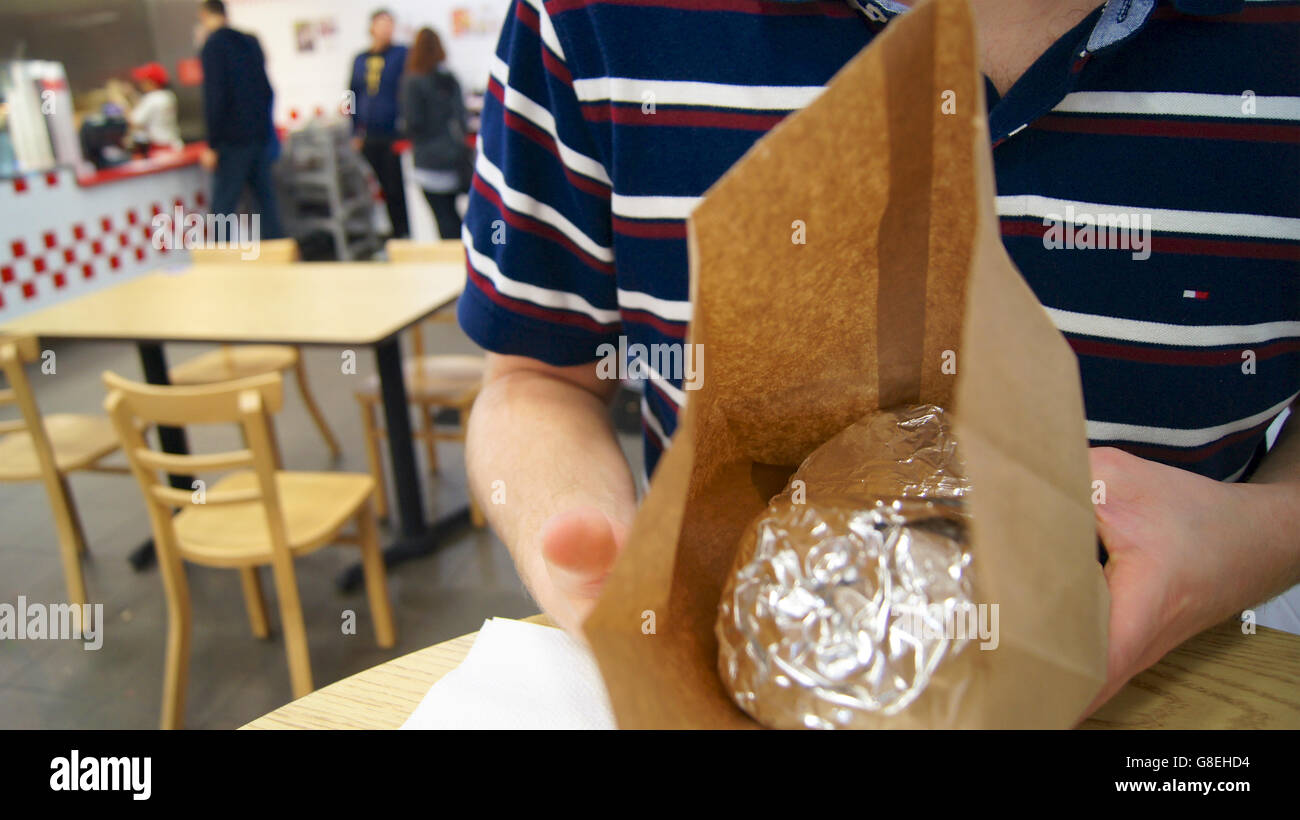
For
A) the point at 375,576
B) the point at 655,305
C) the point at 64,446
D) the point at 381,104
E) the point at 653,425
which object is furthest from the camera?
the point at 381,104

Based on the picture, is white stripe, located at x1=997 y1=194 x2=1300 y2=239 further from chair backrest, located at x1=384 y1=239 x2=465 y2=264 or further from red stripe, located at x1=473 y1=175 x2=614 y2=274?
chair backrest, located at x1=384 y1=239 x2=465 y2=264

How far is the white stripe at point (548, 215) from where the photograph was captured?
2.88 ft

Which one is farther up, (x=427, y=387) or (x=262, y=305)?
(x=262, y=305)

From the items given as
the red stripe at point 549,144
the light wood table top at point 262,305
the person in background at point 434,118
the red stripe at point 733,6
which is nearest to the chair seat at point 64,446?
the light wood table top at point 262,305

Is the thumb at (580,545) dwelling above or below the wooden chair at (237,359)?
above

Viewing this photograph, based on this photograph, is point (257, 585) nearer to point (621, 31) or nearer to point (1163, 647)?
point (621, 31)

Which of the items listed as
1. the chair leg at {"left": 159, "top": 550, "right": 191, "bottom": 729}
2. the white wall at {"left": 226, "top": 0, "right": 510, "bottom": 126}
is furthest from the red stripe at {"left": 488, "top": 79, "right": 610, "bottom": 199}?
the white wall at {"left": 226, "top": 0, "right": 510, "bottom": 126}

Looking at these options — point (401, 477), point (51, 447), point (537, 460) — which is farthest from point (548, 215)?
point (51, 447)

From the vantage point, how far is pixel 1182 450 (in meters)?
0.80

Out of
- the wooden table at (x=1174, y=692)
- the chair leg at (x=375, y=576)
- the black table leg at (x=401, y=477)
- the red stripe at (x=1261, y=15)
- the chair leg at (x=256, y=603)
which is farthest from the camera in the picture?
Answer: the black table leg at (x=401, y=477)

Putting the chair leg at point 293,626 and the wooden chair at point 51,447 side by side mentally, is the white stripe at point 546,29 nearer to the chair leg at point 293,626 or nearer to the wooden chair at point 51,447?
the chair leg at point 293,626

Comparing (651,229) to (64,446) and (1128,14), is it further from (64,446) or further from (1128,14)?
(64,446)

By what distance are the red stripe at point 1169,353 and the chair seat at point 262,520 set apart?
5.98ft

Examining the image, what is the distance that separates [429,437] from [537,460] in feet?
8.23
